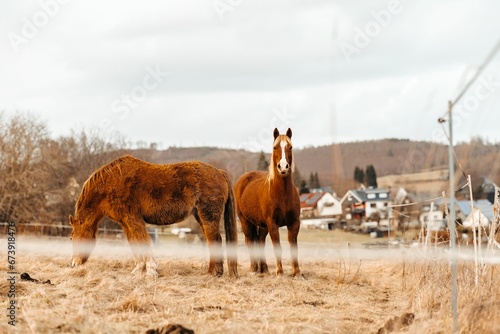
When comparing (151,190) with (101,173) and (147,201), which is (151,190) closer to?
(147,201)

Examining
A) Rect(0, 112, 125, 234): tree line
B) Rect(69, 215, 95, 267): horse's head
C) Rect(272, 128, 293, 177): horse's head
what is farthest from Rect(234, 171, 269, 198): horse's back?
Rect(0, 112, 125, 234): tree line

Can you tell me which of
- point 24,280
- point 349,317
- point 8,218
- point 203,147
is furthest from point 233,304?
point 203,147

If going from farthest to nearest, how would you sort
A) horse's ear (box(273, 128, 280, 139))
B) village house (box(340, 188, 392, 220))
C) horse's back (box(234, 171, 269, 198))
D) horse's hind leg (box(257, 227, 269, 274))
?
village house (box(340, 188, 392, 220)) → horse's back (box(234, 171, 269, 198)) → horse's hind leg (box(257, 227, 269, 274)) → horse's ear (box(273, 128, 280, 139))

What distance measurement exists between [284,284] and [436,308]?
9.70ft

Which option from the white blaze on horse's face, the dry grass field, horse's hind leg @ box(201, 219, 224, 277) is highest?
the white blaze on horse's face

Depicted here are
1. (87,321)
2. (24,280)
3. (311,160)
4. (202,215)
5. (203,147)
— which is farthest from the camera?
(203,147)

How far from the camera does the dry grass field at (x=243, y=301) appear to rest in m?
7.13

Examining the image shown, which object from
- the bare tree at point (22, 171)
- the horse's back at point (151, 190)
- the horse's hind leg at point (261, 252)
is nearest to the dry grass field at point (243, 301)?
the horse's back at point (151, 190)

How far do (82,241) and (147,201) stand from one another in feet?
4.96

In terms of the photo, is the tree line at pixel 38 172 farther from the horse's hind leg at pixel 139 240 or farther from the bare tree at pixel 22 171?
the horse's hind leg at pixel 139 240

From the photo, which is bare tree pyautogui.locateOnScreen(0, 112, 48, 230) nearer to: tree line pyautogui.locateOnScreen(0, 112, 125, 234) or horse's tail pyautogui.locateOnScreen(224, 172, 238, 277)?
tree line pyautogui.locateOnScreen(0, 112, 125, 234)

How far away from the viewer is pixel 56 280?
10086 millimetres

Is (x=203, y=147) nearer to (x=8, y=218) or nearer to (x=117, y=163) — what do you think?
(x=8, y=218)

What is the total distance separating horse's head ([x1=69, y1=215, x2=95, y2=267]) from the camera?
1238 centimetres
